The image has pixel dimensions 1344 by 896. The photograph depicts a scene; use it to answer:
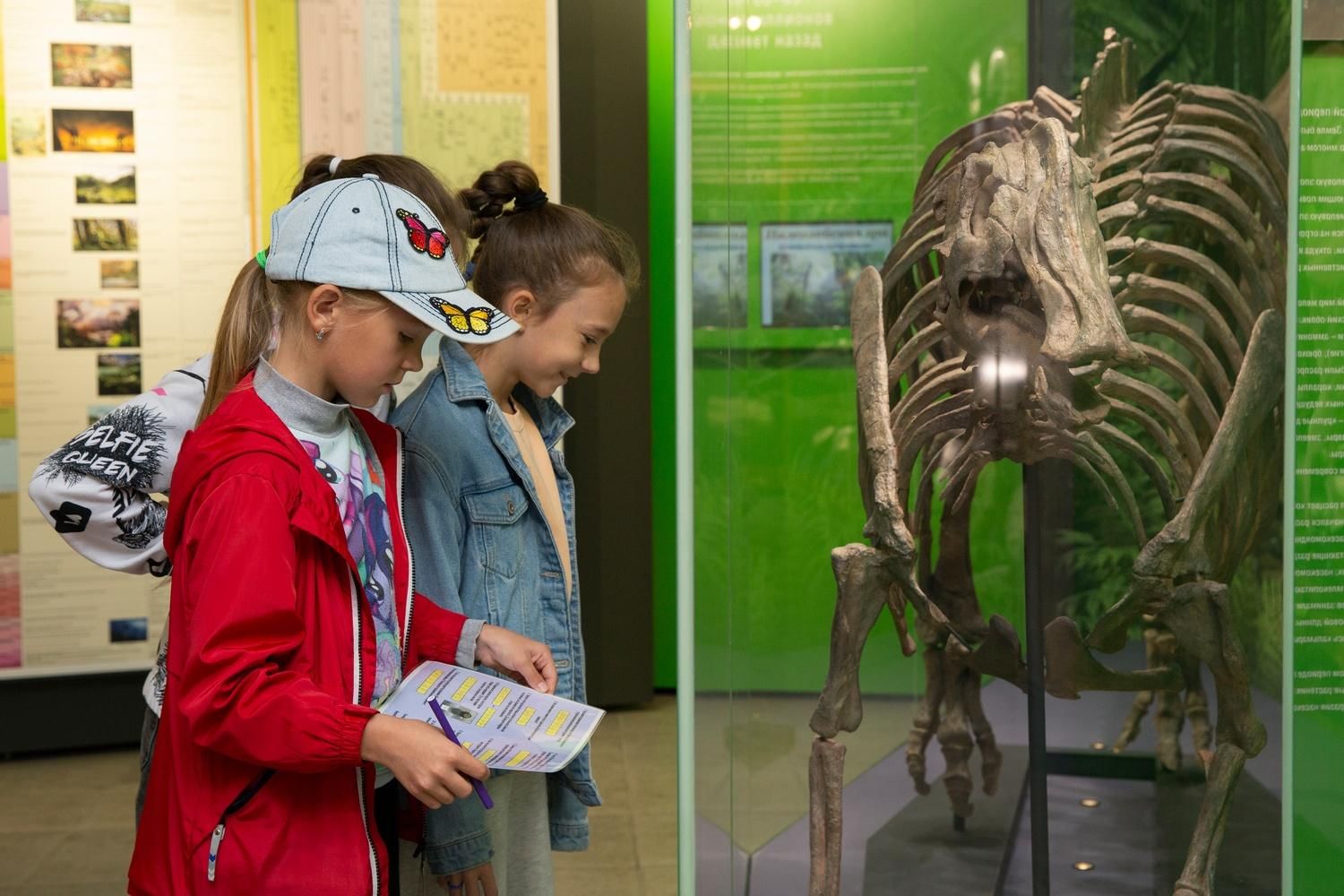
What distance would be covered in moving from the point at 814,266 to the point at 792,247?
78mm

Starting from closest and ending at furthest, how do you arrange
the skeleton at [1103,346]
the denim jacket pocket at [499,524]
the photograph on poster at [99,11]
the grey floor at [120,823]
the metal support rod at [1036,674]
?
the denim jacket pocket at [499,524], the skeleton at [1103,346], the metal support rod at [1036,674], the grey floor at [120,823], the photograph on poster at [99,11]

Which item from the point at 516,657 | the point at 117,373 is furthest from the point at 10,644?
the point at 516,657

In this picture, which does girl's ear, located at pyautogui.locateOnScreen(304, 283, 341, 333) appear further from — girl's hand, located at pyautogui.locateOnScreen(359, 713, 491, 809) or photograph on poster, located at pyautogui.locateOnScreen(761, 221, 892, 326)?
photograph on poster, located at pyautogui.locateOnScreen(761, 221, 892, 326)

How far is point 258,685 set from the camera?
4.60 ft

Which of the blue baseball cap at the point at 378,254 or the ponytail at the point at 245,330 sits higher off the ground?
the blue baseball cap at the point at 378,254

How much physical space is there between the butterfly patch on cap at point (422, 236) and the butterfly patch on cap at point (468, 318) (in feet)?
0.23

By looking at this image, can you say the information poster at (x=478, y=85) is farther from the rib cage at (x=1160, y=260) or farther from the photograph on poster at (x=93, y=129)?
the rib cage at (x=1160, y=260)

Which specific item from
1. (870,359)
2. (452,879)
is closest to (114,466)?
(452,879)

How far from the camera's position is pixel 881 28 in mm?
2236

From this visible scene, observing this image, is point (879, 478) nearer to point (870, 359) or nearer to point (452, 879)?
point (870, 359)

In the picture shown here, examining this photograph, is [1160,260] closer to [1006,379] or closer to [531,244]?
[1006,379]

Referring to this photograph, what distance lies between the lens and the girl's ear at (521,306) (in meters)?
2.07

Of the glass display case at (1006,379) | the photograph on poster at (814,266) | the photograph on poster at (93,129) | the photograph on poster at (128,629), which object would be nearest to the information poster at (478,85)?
the photograph on poster at (93,129)

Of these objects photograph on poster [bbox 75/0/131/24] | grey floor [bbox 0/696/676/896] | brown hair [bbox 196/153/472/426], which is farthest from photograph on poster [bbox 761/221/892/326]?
photograph on poster [bbox 75/0/131/24]
